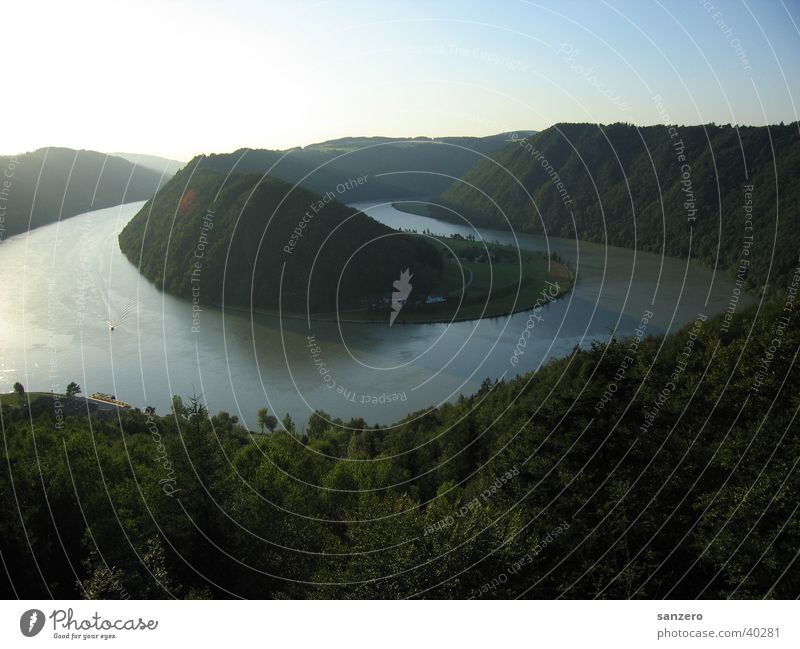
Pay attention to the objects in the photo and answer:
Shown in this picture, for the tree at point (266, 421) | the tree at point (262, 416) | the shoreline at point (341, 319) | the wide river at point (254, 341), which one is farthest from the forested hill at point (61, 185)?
the tree at point (266, 421)

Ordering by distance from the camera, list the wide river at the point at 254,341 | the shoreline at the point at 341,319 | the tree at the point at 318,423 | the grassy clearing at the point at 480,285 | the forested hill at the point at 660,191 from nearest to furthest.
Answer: the tree at the point at 318,423 < the wide river at the point at 254,341 < the shoreline at the point at 341,319 < the grassy clearing at the point at 480,285 < the forested hill at the point at 660,191

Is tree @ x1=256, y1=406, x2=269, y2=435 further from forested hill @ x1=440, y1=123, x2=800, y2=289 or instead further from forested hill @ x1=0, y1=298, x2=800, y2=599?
forested hill @ x1=440, y1=123, x2=800, y2=289

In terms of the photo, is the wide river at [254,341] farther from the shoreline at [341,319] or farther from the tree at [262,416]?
the shoreline at [341,319]

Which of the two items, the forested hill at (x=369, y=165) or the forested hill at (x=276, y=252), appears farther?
the forested hill at (x=369, y=165)

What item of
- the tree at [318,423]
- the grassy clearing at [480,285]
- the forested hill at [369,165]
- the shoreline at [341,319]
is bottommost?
the tree at [318,423]

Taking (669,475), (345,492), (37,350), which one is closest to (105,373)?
(37,350)

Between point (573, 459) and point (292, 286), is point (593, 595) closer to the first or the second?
point (573, 459)

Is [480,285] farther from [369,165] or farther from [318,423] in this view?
[369,165]
